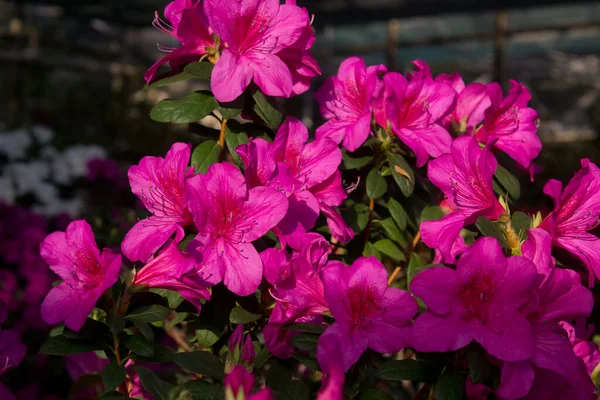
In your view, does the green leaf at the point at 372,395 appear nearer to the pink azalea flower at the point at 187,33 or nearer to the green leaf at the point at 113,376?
the green leaf at the point at 113,376

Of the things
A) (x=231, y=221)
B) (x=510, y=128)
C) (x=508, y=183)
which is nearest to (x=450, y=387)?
(x=231, y=221)

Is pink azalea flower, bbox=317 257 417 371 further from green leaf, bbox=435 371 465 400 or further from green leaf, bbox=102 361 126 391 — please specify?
green leaf, bbox=102 361 126 391

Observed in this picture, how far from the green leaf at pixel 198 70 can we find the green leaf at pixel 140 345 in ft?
1.48

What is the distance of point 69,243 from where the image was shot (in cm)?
110

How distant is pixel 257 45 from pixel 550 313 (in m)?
0.64

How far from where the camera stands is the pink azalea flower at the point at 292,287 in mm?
1050

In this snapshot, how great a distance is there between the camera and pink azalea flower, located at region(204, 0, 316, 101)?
1138 mm

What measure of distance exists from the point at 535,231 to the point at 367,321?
0.28m

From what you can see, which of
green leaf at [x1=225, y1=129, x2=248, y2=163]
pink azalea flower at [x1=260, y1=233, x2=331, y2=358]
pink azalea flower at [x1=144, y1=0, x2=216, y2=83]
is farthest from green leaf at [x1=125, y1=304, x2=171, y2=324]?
pink azalea flower at [x1=144, y1=0, x2=216, y2=83]

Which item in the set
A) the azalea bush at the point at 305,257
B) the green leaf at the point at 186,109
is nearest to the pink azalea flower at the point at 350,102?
the azalea bush at the point at 305,257

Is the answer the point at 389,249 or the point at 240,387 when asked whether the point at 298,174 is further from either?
the point at 240,387

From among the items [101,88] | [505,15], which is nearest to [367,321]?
[101,88]

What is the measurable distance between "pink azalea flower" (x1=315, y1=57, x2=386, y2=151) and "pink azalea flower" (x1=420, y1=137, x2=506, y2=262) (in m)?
0.21

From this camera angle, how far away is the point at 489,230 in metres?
1.00
